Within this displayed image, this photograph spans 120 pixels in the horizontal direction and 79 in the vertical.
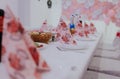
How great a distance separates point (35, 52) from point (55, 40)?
0.95 meters

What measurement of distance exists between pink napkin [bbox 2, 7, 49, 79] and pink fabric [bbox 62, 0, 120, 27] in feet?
11.9

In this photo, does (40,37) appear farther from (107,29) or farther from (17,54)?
(107,29)

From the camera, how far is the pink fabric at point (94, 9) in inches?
155

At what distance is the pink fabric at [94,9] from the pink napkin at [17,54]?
143 inches

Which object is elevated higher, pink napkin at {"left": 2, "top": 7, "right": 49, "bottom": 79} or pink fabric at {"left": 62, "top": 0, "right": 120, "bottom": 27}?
pink fabric at {"left": 62, "top": 0, "right": 120, "bottom": 27}

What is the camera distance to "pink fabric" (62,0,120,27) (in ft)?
12.9

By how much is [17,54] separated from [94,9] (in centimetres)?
373

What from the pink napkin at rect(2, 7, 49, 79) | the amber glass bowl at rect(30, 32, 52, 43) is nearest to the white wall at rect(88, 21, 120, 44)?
the amber glass bowl at rect(30, 32, 52, 43)

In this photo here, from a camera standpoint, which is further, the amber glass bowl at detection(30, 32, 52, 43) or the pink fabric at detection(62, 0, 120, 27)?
the pink fabric at detection(62, 0, 120, 27)

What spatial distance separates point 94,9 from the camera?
4.03 metres

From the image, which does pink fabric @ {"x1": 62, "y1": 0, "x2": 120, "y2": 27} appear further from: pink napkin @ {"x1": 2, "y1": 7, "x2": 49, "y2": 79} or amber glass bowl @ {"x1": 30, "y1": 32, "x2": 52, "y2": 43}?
pink napkin @ {"x1": 2, "y1": 7, "x2": 49, "y2": 79}

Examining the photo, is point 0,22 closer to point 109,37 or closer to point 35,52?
point 35,52

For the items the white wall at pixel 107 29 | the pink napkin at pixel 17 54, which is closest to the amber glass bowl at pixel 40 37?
the pink napkin at pixel 17 54

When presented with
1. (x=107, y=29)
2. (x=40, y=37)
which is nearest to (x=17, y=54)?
(x=40, y=37)
